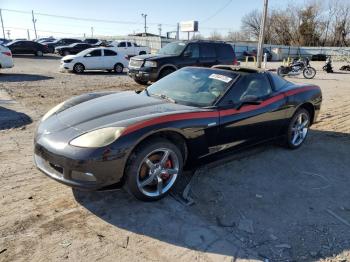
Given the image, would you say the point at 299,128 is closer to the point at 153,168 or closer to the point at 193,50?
the point at 153,168

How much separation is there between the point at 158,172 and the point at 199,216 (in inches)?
26.0

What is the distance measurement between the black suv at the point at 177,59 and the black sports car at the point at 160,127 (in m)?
7.30

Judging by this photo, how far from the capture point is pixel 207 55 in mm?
13570

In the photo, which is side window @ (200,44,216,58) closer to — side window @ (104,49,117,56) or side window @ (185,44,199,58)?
side window @ (185,44,199,58)

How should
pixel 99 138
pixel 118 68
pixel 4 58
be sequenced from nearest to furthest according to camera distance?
pixel 99 138 → pixel 4 58 → pixel 118 68

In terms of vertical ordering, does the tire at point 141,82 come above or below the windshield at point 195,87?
below

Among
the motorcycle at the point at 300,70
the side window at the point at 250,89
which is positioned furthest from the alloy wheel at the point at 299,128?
the motorcycle at the point at 300,70

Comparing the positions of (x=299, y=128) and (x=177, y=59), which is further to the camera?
(x=177, y=59)

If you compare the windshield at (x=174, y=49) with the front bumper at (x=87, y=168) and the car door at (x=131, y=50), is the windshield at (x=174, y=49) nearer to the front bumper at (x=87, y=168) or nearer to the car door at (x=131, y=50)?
the front bumper at (x=87, y=168)

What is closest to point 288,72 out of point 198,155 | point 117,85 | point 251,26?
point 117,85

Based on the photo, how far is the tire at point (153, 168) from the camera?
3658 mm

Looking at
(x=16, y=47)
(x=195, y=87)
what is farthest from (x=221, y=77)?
(x=16, y=47)

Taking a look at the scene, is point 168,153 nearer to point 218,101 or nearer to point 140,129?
point 140,129

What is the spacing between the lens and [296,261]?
310 cm
